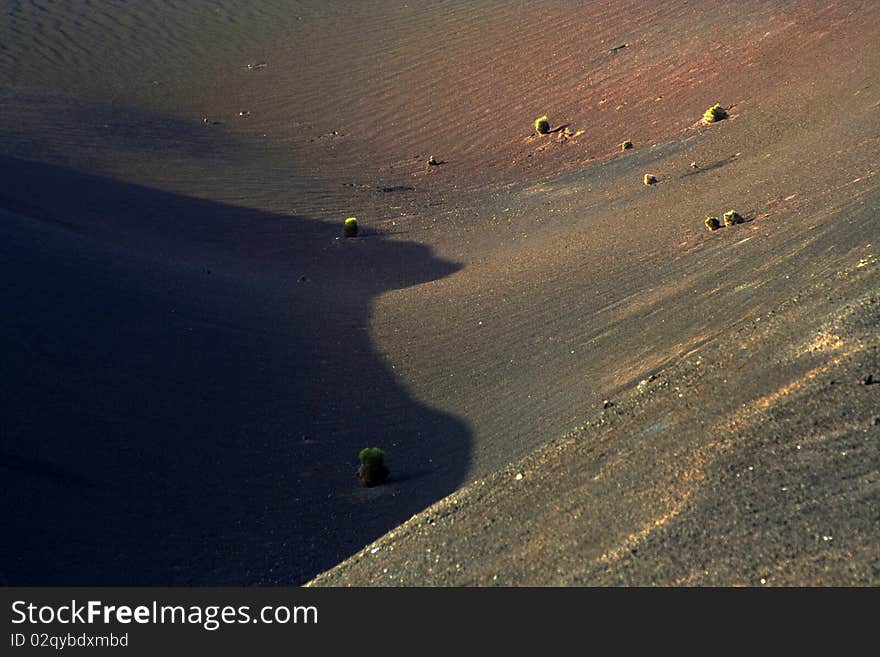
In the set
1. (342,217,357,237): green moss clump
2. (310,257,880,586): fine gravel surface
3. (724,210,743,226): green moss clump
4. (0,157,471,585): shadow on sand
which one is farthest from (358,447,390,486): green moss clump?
(342,217,357,237): green moss clump

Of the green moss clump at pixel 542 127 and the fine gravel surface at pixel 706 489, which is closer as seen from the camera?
the fine gravel surface at pixel 706 489

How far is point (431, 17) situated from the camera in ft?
149

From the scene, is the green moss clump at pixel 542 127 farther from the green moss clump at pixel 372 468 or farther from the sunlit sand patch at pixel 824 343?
the sunlit sand patch at pixel 824 343

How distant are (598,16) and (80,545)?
36876mm

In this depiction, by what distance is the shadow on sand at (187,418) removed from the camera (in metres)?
12.0

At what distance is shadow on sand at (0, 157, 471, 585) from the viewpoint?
39.3 feet

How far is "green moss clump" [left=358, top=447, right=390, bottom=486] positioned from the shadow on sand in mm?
145

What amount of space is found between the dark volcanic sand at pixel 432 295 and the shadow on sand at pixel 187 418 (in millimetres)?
61

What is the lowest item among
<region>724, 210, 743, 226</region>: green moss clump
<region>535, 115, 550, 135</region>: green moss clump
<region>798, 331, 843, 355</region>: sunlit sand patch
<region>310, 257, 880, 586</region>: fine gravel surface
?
<region>310, 257, 880, 586</region>: fine gravel surface

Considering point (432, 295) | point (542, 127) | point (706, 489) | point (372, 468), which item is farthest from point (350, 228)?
point (706, 489)

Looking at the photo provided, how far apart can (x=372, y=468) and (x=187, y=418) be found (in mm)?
3401

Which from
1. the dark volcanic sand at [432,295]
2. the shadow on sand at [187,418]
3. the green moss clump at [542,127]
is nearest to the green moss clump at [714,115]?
the dark volcanic sand at [432,295]

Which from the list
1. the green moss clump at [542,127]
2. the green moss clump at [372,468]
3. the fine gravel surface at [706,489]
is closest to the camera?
the fine gravel surface at [706,489]

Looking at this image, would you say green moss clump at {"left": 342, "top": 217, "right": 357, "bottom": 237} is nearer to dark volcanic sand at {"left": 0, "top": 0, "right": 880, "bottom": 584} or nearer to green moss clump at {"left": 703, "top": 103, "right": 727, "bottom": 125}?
dark volcanic sand at {"left": 0, "top": 0, "right": 880, "bottom": 584}
